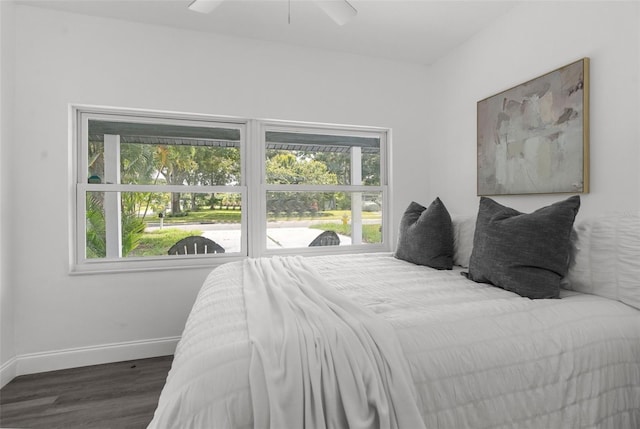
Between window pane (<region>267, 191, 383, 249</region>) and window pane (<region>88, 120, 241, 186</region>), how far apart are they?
19.1 inches

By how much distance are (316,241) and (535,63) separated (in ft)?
7.25

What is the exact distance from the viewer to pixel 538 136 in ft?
7.18

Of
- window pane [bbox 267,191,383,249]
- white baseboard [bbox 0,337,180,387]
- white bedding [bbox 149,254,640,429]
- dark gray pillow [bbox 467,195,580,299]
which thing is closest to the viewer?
white bedding [bbox 149,254,640,429]

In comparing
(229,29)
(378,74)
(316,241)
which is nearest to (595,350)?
(316,241)

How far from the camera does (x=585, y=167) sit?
1.91 meters

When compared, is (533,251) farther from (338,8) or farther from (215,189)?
(215,189)

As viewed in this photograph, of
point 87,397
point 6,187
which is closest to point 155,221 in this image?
point 6,187

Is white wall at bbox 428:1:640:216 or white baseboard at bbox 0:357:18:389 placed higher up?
white wall at bbox 428:1:640:216

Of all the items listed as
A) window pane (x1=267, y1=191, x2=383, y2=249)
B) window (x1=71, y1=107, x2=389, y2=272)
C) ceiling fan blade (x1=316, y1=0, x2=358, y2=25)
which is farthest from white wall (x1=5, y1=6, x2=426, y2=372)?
ceiling fan blade (x1=316, y1=0, x2=358, y2=25)

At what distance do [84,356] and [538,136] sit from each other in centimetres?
360

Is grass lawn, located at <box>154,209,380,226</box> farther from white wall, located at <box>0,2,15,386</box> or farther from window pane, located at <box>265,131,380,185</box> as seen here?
white wall, located at <box>0,2,15,386</box>

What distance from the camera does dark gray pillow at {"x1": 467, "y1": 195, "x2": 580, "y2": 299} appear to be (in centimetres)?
153

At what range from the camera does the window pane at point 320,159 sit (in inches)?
121

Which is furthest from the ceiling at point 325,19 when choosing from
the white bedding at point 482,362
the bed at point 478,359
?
the white bedding at point 482,362
